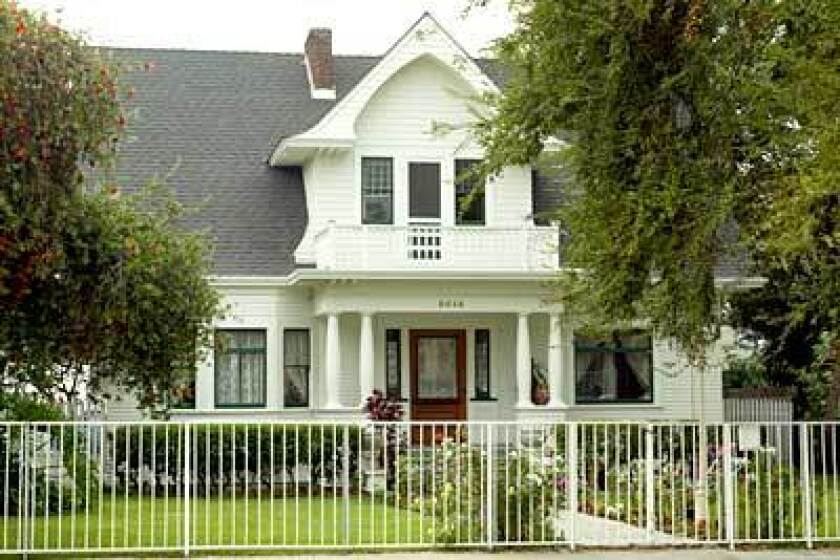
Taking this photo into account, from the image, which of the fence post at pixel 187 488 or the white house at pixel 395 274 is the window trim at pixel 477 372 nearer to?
the white house at pixel 395 274

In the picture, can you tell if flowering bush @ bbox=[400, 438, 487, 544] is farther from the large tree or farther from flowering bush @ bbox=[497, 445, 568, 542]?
the large tree

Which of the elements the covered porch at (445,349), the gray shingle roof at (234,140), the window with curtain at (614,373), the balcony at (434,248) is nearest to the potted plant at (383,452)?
the balcony at (434,248)

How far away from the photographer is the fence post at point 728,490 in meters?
16.8

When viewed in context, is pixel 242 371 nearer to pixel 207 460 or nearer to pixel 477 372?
pixel 477 372

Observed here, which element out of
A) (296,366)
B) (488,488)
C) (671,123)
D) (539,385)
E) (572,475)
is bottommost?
(488,488)

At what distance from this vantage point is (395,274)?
2933cm

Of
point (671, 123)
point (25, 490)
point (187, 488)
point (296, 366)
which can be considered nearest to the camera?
point (671, 123)

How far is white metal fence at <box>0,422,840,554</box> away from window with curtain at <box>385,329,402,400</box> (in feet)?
46.0

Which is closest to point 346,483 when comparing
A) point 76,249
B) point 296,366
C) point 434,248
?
point 76,249

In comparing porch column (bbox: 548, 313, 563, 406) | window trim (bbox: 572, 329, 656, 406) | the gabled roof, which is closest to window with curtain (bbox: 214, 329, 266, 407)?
the gabled roof

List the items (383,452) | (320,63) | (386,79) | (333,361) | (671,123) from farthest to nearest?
(320,63) → (386,79) → (333,361) → (383,452) → (671,123)

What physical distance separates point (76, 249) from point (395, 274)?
13.5 m

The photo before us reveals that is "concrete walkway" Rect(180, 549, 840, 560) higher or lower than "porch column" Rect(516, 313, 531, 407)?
lower

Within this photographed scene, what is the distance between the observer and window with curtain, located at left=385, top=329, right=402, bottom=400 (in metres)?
31.7
